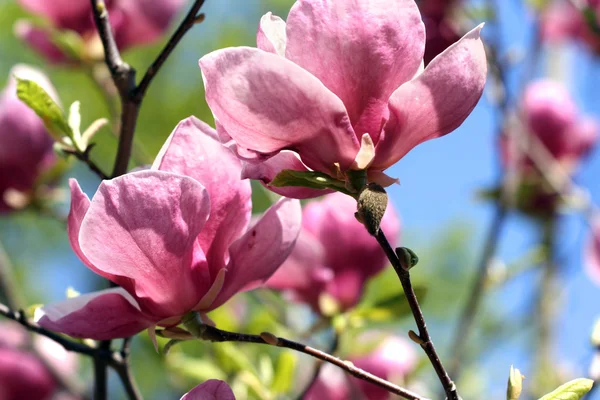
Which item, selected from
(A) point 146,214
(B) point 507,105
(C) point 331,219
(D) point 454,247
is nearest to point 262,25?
(A) point 146,214

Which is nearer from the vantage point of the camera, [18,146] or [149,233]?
[149,233]

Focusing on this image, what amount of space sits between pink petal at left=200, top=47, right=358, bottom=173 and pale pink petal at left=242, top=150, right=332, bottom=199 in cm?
2

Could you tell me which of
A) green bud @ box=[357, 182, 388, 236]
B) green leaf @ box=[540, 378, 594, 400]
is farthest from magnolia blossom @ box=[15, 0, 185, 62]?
green leaf @ box=[540, 378, 594, 400]

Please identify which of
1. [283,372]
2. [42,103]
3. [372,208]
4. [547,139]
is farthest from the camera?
[547,139]

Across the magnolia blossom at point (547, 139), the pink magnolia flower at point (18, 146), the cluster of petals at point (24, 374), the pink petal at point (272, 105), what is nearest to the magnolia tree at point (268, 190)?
the pink petal at point (272, 105)

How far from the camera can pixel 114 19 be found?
1.20m

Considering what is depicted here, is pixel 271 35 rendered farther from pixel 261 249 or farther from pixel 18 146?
pixel 18 146

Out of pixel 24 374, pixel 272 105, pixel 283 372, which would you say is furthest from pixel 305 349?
pixel 24 374

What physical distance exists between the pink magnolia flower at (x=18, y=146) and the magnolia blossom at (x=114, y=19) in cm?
10

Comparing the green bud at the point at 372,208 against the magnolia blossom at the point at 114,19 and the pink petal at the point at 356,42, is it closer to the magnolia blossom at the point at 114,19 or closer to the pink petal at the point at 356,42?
the pink petal at the point at 356,42

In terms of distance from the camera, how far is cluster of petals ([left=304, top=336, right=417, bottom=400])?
1172mm

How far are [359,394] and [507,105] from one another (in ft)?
2.05

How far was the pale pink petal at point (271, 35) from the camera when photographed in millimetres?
558

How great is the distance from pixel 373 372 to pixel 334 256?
246mm
